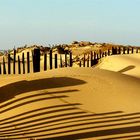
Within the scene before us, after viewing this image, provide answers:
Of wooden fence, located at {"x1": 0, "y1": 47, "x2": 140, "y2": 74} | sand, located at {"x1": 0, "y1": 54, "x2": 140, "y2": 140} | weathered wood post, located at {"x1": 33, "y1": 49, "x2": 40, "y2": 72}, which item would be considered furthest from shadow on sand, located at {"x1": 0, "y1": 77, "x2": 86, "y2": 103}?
wooden fence, located at {"x1": 0, "y1": 47, "x2": 140, "y2": 74}

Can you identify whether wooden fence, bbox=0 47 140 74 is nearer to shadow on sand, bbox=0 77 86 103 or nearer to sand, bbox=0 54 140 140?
sand, bbox=0 54 140 140

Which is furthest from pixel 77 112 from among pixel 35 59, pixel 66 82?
pixel 35 59

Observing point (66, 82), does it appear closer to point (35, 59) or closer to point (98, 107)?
point (98, 107)

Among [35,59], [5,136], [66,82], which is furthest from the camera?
[35,59]

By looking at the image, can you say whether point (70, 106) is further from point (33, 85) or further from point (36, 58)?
point (36, 58)

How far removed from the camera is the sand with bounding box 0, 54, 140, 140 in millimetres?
9273

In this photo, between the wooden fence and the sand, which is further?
the wooden fence

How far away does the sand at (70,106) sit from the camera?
9.27 meters

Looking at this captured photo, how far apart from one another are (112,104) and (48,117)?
2.45 metres

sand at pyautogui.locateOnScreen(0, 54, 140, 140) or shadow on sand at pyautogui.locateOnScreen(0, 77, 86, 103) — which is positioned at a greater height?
shadow on sand at pyautogui.locateOnScreen(0, 77, 86, 103)

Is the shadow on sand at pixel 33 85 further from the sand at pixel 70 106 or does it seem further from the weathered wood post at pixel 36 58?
the weathered wood post at pixel 36 58

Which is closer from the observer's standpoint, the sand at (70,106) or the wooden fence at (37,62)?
the sand at (70,106)

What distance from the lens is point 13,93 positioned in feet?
41.1

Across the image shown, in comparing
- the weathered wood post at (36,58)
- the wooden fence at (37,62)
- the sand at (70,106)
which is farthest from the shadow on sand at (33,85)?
the wooden fence at (37,62)
